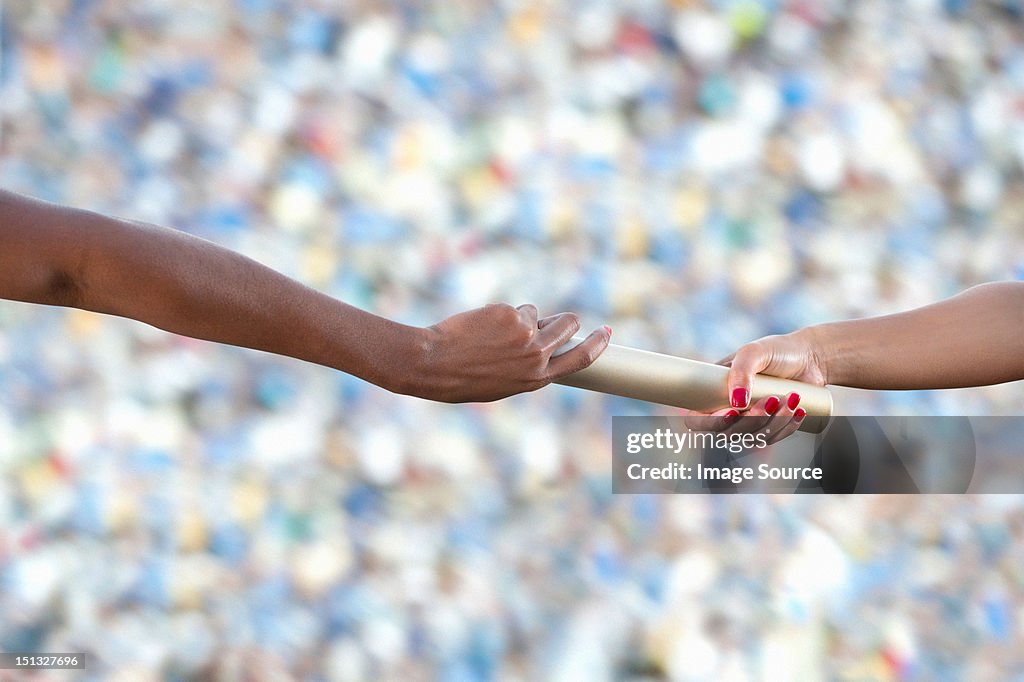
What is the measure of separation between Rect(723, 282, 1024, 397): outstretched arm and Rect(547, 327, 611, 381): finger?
233 millimetres

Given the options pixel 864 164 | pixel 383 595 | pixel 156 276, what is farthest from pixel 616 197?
pixel 156 276

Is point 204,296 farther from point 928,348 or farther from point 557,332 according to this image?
point 928,348

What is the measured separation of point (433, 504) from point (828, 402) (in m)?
0.56

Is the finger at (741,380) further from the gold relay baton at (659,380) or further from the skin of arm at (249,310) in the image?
the skin of arm at (249,310)

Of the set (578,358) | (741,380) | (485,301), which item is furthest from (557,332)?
(485,301)

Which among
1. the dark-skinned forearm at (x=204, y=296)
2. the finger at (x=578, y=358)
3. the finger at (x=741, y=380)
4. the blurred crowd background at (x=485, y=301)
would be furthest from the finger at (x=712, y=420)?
the blurred crowd background at (x=485, y=301)

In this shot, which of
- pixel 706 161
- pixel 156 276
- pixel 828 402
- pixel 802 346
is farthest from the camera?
pixel 706 161

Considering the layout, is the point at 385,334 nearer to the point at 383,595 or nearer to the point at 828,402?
the point at 828,402

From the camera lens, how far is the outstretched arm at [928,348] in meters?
0.88

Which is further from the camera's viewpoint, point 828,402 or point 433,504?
point 433,504

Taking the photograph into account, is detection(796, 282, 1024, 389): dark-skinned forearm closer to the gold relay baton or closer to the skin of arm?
the gold relay baton

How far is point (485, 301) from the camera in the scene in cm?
124

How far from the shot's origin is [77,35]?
1.19 meters

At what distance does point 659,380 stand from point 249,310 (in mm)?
267
